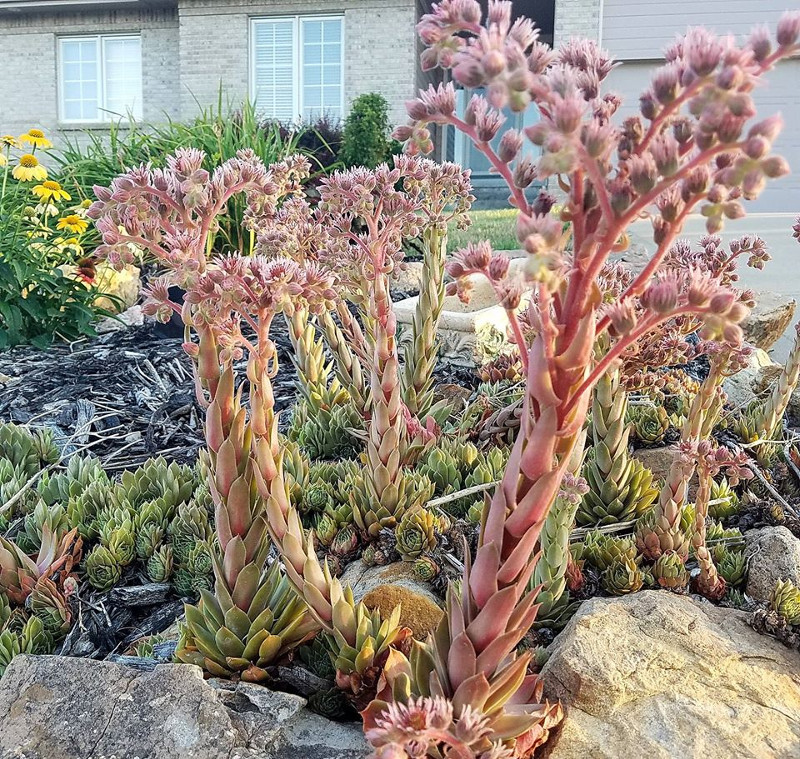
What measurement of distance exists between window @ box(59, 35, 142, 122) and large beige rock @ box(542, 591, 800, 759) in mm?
17768

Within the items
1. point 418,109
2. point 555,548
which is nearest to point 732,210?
point 418,109

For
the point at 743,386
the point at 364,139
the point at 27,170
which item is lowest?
the point at 743,386

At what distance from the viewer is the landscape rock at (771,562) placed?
6.13 feet

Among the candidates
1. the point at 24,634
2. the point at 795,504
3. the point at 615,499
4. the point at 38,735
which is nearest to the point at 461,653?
the point at 38,735

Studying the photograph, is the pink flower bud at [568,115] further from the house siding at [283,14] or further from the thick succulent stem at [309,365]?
the house siding at [283,14]

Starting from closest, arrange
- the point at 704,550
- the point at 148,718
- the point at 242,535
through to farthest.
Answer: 1. the point at 148,718
2. the point at 242,535
3. the point at 704,550

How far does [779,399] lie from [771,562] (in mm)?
855

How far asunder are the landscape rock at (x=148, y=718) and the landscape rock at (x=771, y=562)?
1.15 meters

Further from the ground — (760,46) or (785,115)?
(785,115)

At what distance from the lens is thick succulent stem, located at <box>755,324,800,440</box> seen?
8.00 feet

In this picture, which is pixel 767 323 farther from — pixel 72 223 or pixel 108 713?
pixel 72 223

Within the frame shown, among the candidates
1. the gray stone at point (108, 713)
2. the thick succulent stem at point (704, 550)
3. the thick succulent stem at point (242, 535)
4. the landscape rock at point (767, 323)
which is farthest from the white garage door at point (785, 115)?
the gray stone at point (108, 713)

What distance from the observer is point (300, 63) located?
1580 centimetres

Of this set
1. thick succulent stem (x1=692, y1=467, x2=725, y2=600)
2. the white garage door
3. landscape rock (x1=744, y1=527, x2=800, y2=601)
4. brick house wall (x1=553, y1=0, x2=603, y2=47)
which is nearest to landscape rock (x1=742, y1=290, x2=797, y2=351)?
landscape rock (x1=744, y1=527, x2=800, y2=601)
